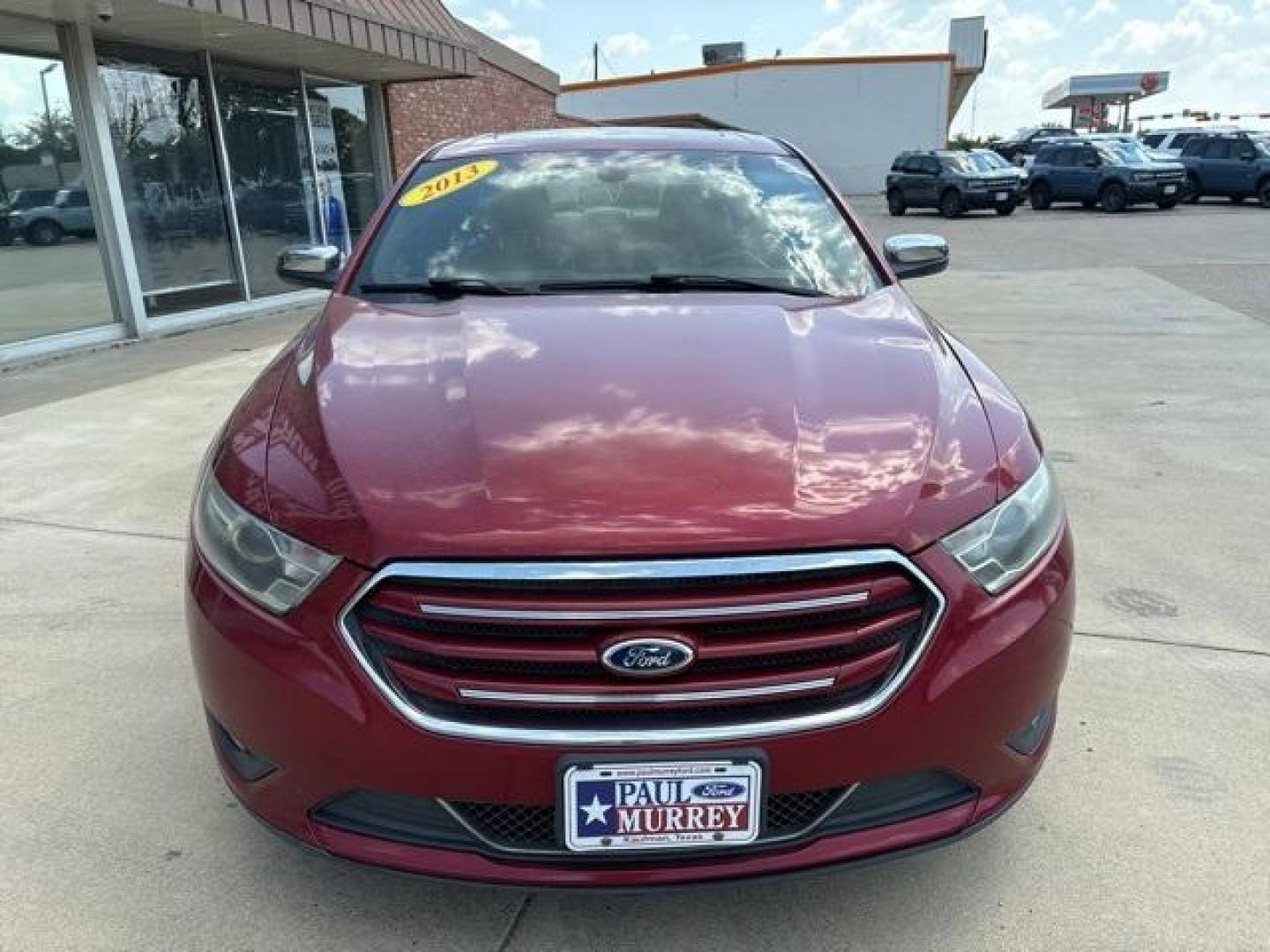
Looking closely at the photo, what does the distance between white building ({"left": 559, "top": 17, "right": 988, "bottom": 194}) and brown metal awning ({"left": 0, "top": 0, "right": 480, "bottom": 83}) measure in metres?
26.5

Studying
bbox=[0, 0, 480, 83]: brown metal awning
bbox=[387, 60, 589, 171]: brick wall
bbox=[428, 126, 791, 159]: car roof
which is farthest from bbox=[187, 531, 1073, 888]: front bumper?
bbox=[387, 60, 589, 171]: brick wall

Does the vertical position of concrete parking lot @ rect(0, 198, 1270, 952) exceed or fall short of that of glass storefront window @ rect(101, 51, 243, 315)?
it falls short

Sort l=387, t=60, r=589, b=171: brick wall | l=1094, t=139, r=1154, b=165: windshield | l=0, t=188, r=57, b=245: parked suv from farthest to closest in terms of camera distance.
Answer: l=1094, t=139, r=1154, b=165: windshield → l=387, t=60, r=589, b=171: brick wall → l=0, t=188, r=57, b=245: parked suv

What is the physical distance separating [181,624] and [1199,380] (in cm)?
642

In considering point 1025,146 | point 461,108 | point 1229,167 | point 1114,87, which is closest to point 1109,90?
point 1114,87

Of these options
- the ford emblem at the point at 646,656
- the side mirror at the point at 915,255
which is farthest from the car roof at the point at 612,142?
the ford emblem at the point at 646,656

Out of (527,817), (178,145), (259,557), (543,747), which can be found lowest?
(527,817)

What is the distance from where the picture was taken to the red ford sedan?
1.65 meters

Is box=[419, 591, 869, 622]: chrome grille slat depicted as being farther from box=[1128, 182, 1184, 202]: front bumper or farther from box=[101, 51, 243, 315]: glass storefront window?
box=[1128, 182, 1184, 202]: front bumper

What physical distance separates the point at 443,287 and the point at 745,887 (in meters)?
1.84

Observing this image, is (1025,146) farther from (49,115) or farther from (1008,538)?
(1008,538)

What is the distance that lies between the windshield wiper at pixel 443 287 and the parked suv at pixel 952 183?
2339cm

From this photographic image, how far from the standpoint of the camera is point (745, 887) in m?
1.74

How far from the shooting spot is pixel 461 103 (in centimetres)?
1638
